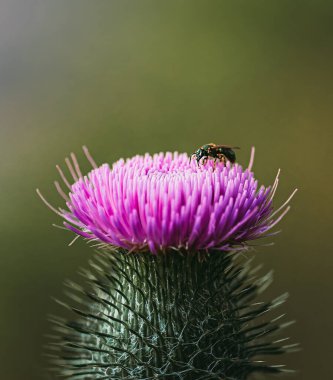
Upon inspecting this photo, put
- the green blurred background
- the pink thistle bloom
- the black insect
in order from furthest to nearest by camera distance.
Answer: the green blurred background, the black insect, the pink thistle bloom

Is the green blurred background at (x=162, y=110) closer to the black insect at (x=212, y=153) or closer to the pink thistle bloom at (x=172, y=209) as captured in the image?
the black insect at (x=212, y=153)

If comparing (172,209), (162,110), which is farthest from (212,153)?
(162,110)

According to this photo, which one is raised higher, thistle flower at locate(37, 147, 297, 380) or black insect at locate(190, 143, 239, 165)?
black insect at locate(190, 143, 239, 165)

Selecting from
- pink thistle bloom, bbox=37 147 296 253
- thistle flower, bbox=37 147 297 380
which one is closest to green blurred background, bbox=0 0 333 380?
thistle flower, bbox=37 147 297 380

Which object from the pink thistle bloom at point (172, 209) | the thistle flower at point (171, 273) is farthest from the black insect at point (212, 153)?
the pink thistle bloom at point (172, 209)

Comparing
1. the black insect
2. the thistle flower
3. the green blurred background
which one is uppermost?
the green blurred background

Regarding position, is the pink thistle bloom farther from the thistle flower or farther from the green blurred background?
the green blurred background

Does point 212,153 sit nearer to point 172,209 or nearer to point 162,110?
point 172,209

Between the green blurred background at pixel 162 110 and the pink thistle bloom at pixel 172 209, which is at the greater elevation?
the green blurred background at pixel 162 110
